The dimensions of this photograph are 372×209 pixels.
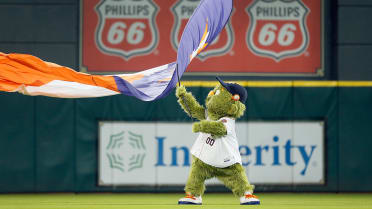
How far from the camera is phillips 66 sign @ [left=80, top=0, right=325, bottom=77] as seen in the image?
560 inches

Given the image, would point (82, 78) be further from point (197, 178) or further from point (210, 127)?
point (197, 178)

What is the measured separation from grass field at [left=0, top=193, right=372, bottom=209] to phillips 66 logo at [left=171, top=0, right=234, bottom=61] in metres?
2.83

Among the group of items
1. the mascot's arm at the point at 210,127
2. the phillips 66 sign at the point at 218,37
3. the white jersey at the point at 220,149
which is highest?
the phillips 66 sign at the point at 218,37

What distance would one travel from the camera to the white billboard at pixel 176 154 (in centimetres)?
1315

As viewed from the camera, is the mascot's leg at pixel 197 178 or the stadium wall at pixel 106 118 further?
the stadium wall at pixel 106 118

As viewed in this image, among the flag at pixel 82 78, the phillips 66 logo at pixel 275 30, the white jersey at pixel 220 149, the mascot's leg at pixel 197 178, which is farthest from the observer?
the phillips 66 logo at pixel 275 30

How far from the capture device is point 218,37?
14328 millimetres

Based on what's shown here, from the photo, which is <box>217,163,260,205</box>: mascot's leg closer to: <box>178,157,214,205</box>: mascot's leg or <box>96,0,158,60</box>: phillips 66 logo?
<box>178,157,214,205</box>: mascot's leg

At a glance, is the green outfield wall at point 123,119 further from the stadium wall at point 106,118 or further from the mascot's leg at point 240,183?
the mascot's leg at point 240,183

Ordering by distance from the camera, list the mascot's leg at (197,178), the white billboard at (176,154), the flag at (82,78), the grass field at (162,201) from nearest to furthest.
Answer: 1. the flag at (82,78)
2. the mascot's leg at (197,178)
3. the grass field at (162,201)
4. the white billboard at (176,154)

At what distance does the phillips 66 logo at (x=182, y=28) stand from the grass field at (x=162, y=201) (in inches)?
111

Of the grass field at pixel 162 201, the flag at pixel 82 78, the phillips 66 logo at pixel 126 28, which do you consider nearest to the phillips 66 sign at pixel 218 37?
the phillips 66 logo at pixel 126 28

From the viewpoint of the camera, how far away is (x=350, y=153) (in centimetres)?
1338

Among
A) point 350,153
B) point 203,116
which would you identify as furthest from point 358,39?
point 203,116
